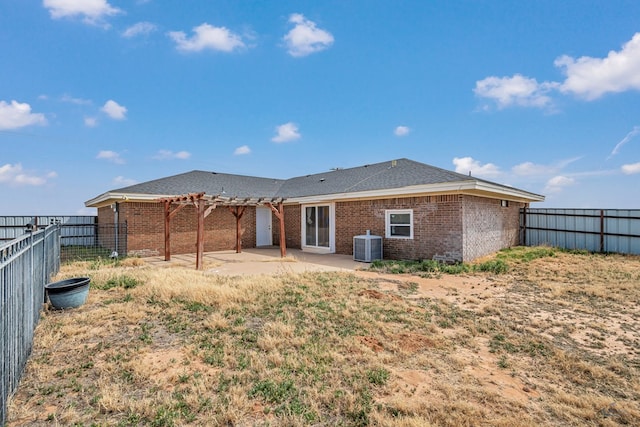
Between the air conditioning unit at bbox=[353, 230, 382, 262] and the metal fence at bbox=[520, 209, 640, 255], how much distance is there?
8.80 meters

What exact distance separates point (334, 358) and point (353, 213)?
9897 mm

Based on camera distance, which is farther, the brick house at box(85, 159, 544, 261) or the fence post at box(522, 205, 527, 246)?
the fence post at box(522, 205, 527, 246)

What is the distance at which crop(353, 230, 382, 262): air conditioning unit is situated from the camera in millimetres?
11750

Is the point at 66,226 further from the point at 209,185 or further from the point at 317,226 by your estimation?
the point at 317,226

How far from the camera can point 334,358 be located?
3.77 metres

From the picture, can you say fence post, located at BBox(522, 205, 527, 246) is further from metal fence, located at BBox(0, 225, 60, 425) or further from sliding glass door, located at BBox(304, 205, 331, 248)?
metal fence, located at BBox(0, 225, 60, 425)

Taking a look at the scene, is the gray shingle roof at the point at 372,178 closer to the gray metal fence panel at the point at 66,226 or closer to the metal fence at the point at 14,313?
the metal fence at the point at 14,313

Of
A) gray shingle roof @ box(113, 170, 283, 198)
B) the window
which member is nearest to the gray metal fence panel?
gray shingle roof @ box(113, 170, 283, 198)

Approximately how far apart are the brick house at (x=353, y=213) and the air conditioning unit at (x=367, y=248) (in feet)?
1.69

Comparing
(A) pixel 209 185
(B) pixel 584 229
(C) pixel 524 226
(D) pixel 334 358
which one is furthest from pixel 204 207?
(B) pixel 584 229

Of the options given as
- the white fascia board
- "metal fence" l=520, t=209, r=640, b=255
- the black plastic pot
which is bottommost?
the black plastic pot

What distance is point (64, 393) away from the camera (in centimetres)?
312

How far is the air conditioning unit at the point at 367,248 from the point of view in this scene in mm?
11750

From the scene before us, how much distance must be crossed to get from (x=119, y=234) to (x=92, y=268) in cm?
378
